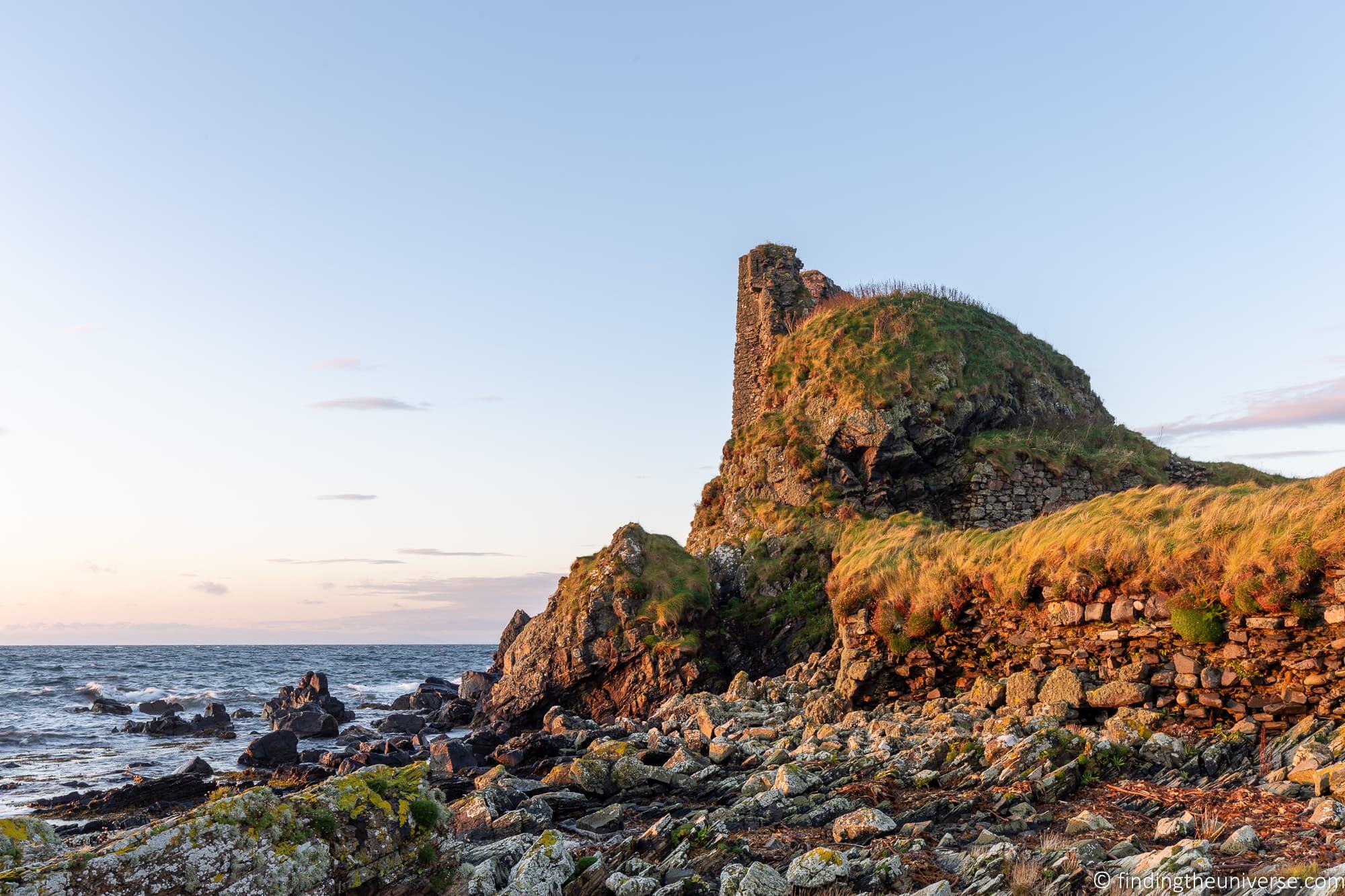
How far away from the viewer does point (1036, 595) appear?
1575cm

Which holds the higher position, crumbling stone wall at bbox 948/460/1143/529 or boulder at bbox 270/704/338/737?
crumbling stone wall at bbox 948/460/1143/529

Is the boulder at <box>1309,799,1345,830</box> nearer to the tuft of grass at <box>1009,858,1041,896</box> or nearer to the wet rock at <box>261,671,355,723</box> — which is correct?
the tuft of grass at <box>1009,858,1041,896</box>

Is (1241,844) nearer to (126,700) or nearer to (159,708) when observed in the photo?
(159,708)

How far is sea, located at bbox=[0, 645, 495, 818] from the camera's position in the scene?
23.0 metres

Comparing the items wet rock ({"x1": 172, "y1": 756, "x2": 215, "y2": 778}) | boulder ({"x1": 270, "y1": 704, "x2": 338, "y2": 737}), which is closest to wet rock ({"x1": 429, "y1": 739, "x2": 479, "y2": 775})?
wet rock ({"x1": 172, "y1": 756, "x2": 215, "y2": 778})

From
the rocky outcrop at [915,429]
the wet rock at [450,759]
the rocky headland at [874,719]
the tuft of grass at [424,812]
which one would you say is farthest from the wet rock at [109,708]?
the tuft of grass at [424,812]

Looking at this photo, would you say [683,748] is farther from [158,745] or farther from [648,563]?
[158,745]

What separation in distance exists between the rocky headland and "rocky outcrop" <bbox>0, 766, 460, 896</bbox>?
0.02 metres

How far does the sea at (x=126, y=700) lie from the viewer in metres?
23.0

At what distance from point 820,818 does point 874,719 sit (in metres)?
6.37

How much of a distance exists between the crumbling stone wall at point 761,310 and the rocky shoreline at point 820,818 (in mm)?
24743

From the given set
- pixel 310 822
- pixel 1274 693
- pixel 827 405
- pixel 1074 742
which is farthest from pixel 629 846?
pixel 827 405

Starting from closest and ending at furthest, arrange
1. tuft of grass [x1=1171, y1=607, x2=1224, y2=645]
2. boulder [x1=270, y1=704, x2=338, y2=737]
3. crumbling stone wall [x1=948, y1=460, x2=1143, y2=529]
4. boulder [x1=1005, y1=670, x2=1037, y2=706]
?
tuft of grass [x1=1171, y1=607, x2=1224, y2=645] < boulder [x1=1005, y1=670, x2=1037, y2=706] < boulder [x1=270, y1=704, x2=338, y2=737] < crumbling stone wall [x1=948, y1=460, x2=1143, y2=529]

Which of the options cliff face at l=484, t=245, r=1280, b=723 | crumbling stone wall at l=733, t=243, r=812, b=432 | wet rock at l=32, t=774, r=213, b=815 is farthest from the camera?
crumbling stone wall at l=733, t=243, r=812, b=432
